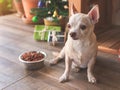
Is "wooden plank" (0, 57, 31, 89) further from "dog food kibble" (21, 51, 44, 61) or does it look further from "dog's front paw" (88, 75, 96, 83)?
"dog's front paw" (88, 75, 96, 83)

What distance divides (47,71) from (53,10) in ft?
3.24

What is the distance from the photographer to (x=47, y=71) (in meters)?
1.77

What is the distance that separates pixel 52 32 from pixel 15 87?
0.95 meters

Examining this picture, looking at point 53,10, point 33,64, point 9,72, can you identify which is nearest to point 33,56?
point 33,64

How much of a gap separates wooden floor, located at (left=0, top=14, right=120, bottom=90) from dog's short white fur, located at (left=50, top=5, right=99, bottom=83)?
8cm

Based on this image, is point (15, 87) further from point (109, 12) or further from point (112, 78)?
point (109, 12)

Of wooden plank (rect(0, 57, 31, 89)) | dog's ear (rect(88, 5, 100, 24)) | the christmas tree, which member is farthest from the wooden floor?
dog's ear (rect(88, 5, 100, 24))

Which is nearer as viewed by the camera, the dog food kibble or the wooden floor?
Answer: the wooden floor

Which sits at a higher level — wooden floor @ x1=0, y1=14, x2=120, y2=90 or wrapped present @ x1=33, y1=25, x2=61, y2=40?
wrapped present @ x1=33, y1=25, x2=61, y2=40

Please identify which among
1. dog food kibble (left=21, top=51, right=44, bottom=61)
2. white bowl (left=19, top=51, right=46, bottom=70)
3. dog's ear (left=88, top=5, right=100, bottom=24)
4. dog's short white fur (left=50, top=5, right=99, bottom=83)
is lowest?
white bowl (left=19, top=51, right=46, bottom=70)

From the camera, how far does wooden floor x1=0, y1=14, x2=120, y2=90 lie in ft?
5.10

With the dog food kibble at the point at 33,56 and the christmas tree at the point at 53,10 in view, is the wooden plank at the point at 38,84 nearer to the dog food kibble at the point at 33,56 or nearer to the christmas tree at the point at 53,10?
the dog food kibble at the point at 33,56

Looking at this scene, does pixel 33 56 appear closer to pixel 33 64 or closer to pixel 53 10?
pixel 33 64

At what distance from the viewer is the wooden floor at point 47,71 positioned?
5.10 ft
